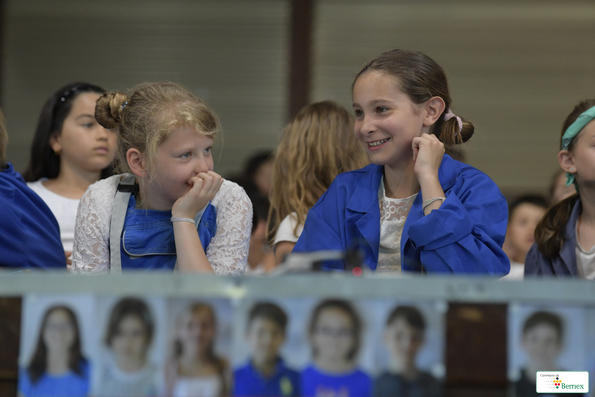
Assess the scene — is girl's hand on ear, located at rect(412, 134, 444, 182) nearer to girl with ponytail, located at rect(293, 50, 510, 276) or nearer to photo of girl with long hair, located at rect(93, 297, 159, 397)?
girl with ponytail, located at rect(293, 50, 510, 276)

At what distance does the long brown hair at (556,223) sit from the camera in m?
2.09

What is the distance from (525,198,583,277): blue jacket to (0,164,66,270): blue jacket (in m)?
1.56

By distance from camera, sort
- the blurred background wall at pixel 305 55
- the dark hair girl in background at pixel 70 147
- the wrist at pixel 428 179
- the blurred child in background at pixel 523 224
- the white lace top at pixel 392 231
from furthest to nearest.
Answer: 1. the blurred background wall at pixel 305 55
2. the blurred child in background at pixel 523 224
3. the dark hair girl in background at pixel 70 147
4. the white lace top at pixel 392 231
5. the wrist at pixel 428 179

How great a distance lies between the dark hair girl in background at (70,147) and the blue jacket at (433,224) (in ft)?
3.85

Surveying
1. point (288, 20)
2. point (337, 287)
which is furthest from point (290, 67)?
point (337, 287)

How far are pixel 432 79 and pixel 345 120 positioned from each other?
71 cm

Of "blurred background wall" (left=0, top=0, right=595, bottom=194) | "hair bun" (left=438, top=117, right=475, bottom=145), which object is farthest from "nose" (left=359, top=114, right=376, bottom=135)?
"blurred background wall" (left=0, top=0, right=595, bottom=194)

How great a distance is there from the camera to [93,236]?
6.10 ft

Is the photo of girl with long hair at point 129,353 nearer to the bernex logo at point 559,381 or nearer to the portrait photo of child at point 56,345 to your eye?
the portrait photo of child at point 56,345

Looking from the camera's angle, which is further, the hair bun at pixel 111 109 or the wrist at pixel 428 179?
the hair bun at pixel 111 109

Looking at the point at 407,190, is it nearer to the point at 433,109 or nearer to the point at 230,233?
the point at 433,109

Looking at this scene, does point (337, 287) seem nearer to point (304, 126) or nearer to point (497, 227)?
point (497, 227)

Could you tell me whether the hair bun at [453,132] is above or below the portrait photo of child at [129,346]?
above

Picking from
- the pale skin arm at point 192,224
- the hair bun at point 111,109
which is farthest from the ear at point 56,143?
the pale skin arm at point 192,224
